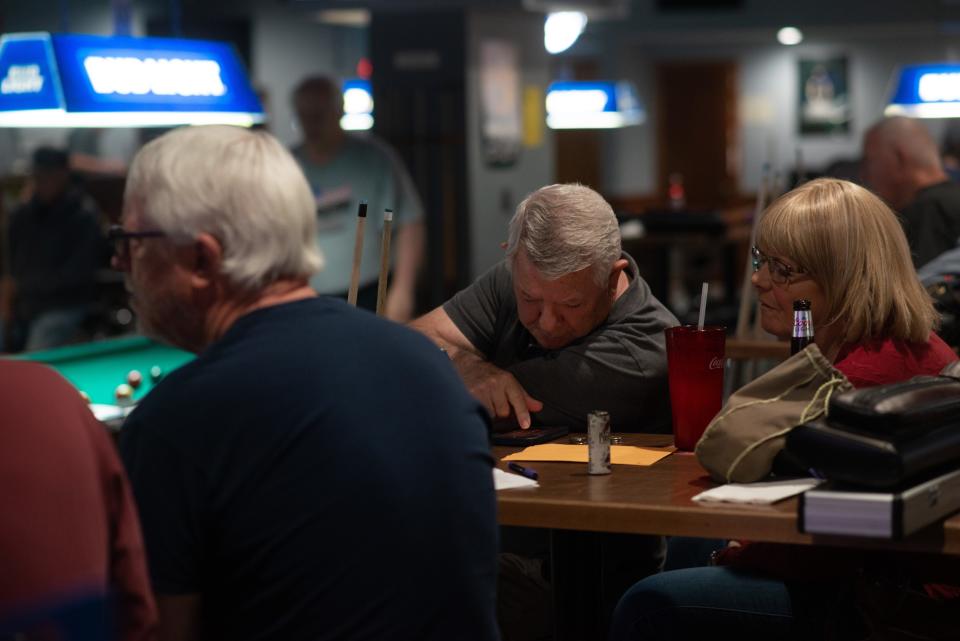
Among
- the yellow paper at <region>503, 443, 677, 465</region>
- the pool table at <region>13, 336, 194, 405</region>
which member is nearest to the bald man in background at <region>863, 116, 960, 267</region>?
the pool table at <region>13, 336, 194, 405</region>

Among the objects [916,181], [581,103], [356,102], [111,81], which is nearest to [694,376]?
[111,81]

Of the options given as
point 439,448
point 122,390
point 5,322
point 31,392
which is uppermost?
point 31,392

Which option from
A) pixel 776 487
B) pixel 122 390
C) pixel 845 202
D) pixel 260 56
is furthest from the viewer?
pixel 260 56

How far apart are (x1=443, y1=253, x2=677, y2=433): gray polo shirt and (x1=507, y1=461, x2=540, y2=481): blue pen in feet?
1.41

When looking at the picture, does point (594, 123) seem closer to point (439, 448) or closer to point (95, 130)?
point (95, 130)

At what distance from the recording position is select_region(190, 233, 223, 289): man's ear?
1862 mm

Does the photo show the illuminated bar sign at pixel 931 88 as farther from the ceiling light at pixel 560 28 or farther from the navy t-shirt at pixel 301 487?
the navy t-shirt at pixel 301 487

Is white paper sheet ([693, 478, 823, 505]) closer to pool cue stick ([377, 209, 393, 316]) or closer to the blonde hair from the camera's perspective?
the blonde hair

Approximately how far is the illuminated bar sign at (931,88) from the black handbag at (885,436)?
203 inches

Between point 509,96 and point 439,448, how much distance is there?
7536 mm

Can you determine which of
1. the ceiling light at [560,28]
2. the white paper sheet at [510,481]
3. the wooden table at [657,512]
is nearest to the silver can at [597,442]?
the wooden table at [657,512]

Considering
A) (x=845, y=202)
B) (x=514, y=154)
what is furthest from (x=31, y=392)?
(x=514, y=154)

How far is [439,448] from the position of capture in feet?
6.10

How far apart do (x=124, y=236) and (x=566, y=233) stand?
1.15m
